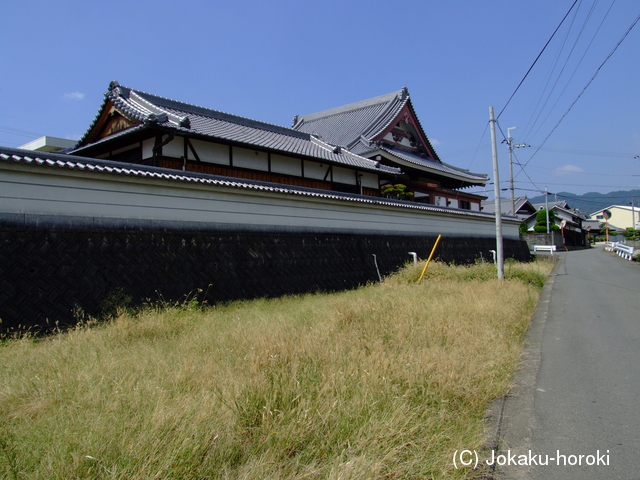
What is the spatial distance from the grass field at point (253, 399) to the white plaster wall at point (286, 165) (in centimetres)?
928

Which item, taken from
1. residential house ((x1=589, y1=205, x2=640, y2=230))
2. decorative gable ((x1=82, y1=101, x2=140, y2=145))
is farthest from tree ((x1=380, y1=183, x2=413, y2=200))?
residential house ((x1=589, y1=205, x2=640, y2=230))

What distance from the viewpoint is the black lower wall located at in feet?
20.9

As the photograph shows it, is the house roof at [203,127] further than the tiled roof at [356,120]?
No

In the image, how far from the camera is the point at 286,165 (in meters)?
14.9

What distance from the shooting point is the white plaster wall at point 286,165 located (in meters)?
14.5

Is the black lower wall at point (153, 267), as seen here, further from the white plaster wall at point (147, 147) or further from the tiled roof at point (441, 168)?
the tiled roof at point (441, 168)

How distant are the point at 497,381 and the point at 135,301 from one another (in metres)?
6.03

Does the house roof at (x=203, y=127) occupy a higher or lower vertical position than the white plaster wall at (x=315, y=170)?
higher

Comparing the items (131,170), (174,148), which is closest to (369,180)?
(174,148)

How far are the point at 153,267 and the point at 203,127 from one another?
6857mm

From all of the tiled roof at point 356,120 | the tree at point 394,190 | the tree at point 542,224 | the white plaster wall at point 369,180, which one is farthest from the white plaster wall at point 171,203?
the tree at point 542,224

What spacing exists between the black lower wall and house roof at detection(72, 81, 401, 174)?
12.2ft

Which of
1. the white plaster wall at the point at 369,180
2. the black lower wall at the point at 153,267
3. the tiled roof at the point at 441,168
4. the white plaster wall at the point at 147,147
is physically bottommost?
the black lower wall at the point at 153,267

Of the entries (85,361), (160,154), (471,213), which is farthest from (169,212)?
(471,213)
